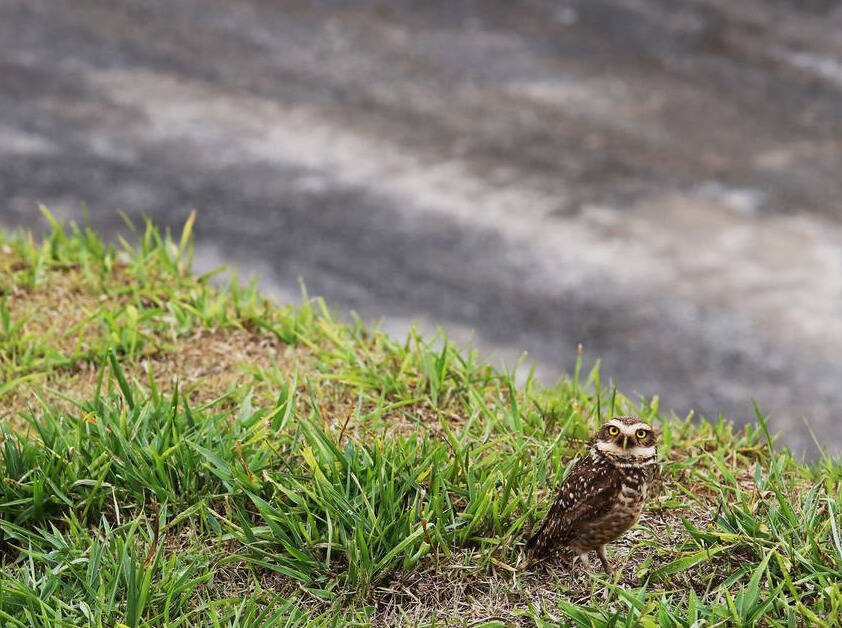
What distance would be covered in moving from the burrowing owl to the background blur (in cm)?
226

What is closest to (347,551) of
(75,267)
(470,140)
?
(75,267)

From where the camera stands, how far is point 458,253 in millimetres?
6594

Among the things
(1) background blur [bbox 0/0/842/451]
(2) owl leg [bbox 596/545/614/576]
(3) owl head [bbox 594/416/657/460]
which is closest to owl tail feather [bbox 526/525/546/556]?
(2) owl leg [bbox 596/545/614/576]

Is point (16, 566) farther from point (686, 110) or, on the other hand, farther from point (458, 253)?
point (686, 110)

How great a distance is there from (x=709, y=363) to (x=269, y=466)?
2.78 metres

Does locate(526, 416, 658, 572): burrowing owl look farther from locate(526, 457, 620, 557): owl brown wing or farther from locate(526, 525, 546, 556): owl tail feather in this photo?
locate(526, 525, 546, 556): owl tail feather

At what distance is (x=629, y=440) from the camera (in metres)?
3.27

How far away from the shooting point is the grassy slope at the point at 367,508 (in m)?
3.40

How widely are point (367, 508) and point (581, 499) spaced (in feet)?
2.22

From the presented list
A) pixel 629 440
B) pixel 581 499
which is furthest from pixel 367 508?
pixel 629 440

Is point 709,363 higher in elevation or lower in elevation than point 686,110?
lower

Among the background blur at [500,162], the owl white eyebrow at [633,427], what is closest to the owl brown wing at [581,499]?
the owl white eyebrow at [633,427]

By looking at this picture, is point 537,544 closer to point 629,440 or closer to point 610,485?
point 610,485

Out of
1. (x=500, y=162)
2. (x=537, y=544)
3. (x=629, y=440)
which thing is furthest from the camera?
(x=500, y=162)
